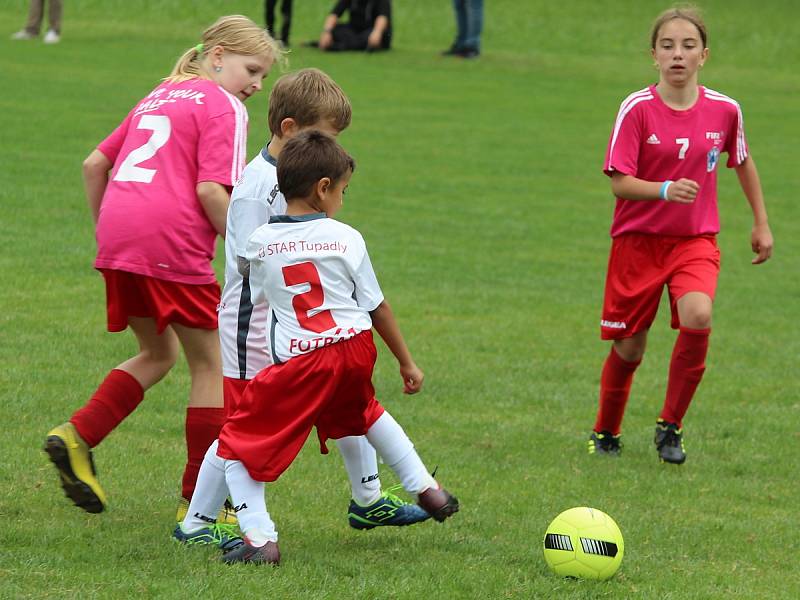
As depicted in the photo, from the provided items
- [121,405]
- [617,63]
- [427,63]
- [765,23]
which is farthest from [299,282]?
[765,23]

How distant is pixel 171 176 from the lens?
16.6 ft

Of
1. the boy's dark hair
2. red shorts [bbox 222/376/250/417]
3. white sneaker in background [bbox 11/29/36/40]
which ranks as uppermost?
the boy's dark hair

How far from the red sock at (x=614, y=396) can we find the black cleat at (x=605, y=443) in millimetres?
22

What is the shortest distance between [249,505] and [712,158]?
331cm

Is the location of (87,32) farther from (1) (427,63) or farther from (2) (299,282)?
(2) (299,282)

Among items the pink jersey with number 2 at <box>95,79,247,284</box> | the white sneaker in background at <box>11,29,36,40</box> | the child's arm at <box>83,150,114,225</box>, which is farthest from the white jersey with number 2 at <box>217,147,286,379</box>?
the white sneaker in background at <box>11,29,36,40</box>

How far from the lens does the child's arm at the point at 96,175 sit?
5281 mm

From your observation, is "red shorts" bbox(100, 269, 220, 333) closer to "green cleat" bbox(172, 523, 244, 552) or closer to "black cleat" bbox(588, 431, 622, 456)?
"green cleat" bbox(172, 523, 244, 552)

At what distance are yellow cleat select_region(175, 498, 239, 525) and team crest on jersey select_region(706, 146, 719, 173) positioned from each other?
301cm

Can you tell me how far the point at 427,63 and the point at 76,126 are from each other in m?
→ 9.62

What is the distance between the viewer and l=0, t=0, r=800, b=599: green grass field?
464 centimetres

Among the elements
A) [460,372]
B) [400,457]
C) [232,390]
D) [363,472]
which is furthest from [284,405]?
[460,372]

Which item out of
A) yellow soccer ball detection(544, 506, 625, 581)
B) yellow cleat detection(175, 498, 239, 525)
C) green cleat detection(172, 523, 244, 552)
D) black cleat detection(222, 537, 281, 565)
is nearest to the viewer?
black cleat detection(222, 537, 281, 565)

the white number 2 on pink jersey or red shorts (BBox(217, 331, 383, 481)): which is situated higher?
the white number 2 on pink jersey
